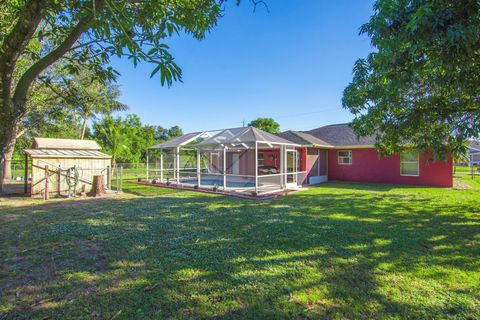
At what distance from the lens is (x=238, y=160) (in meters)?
18.7

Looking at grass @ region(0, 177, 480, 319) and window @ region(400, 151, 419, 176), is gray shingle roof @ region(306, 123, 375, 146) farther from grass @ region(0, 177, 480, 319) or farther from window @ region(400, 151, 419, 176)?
grass @ region(0, 177, 480, 319)

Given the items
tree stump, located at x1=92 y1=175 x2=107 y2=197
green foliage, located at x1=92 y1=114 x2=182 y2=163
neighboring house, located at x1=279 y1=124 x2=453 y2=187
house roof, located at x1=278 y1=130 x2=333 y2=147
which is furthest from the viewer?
green foliage, located at x1=92 y1=114 x2=182 y2=163

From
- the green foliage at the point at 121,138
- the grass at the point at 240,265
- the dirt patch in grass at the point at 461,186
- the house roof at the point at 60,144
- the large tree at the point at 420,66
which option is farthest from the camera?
the green foliage at the point at 121,138

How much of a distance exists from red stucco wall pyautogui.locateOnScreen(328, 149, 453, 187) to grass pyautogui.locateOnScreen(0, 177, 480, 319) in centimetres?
803

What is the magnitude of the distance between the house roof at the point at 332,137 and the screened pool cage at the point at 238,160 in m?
1.38

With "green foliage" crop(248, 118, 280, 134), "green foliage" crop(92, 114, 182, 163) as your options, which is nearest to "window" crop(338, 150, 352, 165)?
"green foliage" crop(92, 114, 182, 163)

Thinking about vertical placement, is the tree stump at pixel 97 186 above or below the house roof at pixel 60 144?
below

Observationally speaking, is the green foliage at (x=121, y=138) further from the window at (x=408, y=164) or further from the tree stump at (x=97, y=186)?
the window at (x=408, y=164)

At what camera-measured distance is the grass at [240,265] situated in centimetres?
281

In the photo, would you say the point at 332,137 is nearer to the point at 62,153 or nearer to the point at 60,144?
the point at 62,153

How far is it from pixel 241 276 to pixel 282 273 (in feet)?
1.99

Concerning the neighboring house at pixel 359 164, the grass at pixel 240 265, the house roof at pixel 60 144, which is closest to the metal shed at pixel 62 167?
the house roof at pixel 60 144

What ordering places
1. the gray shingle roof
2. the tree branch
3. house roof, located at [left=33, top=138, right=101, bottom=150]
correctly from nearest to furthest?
the tree branch
house roof, located at [left=33, top=138, right=101, bottom=150]
the gray shingle roof

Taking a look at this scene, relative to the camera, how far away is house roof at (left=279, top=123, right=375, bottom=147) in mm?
15945
